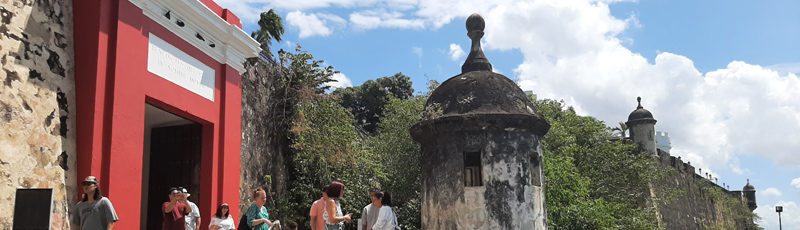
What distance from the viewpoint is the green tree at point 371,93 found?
111ft

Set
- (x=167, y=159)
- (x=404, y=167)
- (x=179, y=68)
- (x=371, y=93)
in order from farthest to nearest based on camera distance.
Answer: (x=371, y=93) → (x=404, y=167) → (x=167, y=159) → (x=179, y=68)

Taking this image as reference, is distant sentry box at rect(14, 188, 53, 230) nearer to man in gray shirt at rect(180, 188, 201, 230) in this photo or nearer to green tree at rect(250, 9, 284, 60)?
man in gray shirt at rect(180, 188, 201, 230)

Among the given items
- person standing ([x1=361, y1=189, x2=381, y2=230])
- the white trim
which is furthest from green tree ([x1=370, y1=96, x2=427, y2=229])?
person standing ([x1=361, y1=189, x2=381, y2=230])

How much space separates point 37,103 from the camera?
695cm

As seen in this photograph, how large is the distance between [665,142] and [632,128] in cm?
1415

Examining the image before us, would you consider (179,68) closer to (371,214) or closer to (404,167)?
(371,214)

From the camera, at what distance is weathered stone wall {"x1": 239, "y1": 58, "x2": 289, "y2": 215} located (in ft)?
36.9

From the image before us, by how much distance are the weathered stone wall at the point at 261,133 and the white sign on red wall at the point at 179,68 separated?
172 cm

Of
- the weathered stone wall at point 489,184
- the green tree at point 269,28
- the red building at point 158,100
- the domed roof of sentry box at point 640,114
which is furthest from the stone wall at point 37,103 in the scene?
the domed roof of sentry box at point 640,114

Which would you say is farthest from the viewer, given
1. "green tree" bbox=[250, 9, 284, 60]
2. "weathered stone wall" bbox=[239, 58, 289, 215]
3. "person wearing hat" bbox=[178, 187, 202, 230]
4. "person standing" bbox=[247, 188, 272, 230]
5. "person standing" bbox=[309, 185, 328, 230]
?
"green tree" bbox=[250, 9, 284, 60]

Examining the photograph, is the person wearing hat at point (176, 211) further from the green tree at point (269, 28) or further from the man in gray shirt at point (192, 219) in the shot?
the green tree at point (269, 28)

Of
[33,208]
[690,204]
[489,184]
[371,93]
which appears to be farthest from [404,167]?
[690,204]

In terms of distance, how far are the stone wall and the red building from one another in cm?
15

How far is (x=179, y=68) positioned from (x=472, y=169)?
15.6 feet
